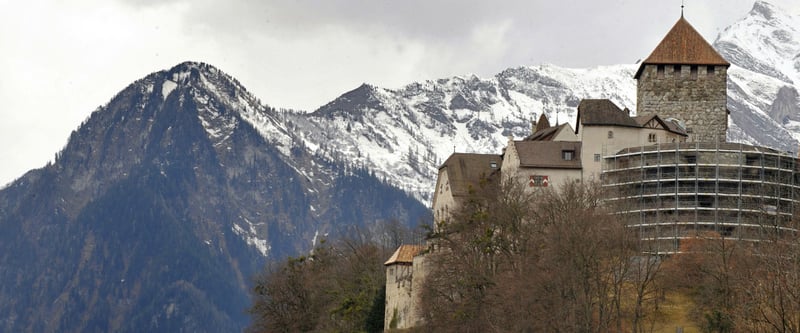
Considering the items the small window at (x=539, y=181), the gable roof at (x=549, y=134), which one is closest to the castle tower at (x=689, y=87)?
the gable roof at (x=549, y=134)

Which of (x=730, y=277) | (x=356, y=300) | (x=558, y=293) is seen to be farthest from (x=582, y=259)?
(x=356, y=300)

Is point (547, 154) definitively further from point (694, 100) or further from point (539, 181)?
point (694, 100)

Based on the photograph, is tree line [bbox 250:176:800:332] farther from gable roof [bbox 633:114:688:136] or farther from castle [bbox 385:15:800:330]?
gable roof [bbox 633:114:688:136]

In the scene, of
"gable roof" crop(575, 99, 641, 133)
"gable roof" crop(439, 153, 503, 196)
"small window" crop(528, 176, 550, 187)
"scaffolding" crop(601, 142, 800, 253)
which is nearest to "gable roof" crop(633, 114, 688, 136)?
"gable roof" crop(575, 99, 641, 133)

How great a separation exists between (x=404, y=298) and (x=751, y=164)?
101 feet

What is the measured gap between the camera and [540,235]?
116m

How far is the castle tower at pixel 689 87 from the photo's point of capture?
14062cm

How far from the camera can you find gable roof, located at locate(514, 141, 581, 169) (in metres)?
134

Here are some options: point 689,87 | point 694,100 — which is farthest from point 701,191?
point 689,87

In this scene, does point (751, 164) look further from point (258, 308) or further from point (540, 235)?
point (258, 308)

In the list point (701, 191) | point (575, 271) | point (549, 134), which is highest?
point (549, 134)

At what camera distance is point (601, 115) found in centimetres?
13538

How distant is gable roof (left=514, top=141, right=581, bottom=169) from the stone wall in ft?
30.6

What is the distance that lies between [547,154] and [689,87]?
15.5 m
